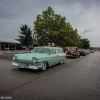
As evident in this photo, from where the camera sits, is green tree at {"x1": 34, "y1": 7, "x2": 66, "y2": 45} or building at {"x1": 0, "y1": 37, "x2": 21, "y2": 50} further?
building at {"x1": 0, "y1": 37, "x2": 21, "y2": 50}

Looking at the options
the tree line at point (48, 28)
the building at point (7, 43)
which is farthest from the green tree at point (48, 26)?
the building at point (7, 43)

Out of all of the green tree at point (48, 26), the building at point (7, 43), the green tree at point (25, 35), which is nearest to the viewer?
the green tree at point (48, 26)

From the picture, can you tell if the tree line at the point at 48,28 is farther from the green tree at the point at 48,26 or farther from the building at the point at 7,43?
the building at the point at 7,43

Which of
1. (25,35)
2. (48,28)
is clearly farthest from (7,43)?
(48,28)

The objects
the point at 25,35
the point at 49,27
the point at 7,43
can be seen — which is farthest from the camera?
the point at 7,43

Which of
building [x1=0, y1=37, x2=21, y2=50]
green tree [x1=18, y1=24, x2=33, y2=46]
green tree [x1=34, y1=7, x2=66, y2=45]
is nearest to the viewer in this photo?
green tree [x1=34, y1=7, x2=66, y2=45]

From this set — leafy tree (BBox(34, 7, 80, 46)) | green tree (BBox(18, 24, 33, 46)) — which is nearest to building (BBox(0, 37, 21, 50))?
green tree (BBox(18, 24, 33, 46))

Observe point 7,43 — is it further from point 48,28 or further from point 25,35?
point 48,28

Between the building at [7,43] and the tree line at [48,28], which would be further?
the building at [7,43]

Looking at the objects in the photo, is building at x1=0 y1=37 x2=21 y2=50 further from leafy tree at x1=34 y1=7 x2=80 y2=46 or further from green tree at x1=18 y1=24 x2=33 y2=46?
leafy tree at x1=34 y1=7 x2=80 y2=46

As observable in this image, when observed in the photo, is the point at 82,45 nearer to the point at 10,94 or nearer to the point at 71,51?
the point at 71,51

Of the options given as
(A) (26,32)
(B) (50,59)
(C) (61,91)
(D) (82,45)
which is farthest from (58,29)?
(D) (82,45)

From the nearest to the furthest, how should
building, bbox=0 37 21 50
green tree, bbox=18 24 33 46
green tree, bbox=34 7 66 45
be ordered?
green tree, bbox=34 7 66 45 → green tree, bbox=18 24 33 46 → building, bbox=0 37 21 50

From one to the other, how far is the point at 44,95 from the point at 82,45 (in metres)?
57.8
